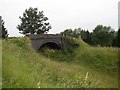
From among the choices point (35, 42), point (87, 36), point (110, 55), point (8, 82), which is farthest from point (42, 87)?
point (87, 36)

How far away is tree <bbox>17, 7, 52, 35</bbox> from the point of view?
66312mm

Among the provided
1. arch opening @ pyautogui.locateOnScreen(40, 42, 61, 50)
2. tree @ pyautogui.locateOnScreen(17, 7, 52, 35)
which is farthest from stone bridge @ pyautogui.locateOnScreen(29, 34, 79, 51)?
tree @ pyautogui.locateOnScreen(17, 7, 52, 35)

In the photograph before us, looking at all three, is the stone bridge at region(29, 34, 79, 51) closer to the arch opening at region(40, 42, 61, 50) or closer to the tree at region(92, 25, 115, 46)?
the arch opening at region(40, 42, 61, 50)

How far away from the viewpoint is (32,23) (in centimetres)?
6694

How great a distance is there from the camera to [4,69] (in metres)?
8.70

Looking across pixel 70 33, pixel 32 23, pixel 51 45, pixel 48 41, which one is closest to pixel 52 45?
pixel 51 45

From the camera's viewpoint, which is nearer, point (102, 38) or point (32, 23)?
point (32, 23)

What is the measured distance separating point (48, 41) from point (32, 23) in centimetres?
2153

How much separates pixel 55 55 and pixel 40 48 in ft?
7.78

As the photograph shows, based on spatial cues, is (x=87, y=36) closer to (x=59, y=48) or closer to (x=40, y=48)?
(x=59, y=48)

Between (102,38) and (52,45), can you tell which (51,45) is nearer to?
(52,45)

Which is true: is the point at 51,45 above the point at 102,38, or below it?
below

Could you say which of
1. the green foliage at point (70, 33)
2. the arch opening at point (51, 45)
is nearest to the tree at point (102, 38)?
the green foliage at point (70, 33)

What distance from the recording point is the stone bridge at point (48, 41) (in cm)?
4246
